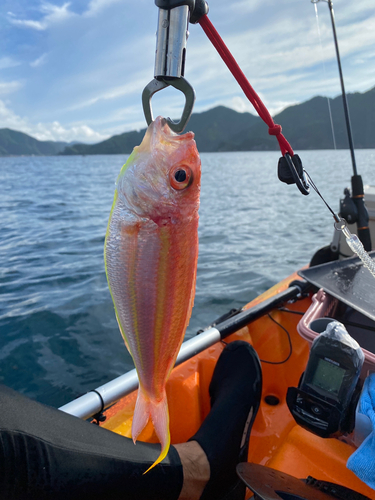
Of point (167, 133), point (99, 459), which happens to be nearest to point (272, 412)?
point (99, 459)

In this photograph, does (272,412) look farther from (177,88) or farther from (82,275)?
(82,275)

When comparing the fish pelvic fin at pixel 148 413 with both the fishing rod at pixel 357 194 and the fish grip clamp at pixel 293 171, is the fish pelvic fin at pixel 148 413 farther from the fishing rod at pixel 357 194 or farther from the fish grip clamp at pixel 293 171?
the fishing rod at pixel 357 194

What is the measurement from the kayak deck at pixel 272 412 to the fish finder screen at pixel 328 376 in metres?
0.61

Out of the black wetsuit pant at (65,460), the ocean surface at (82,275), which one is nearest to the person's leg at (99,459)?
the black wetsuit pant at (65,460)

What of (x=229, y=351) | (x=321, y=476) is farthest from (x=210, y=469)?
(x=229, y=351)

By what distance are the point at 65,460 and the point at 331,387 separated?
4.68 ft

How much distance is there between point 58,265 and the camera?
8648mm

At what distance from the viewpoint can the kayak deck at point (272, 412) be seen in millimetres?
2199

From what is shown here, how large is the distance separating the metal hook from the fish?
0.03 meters

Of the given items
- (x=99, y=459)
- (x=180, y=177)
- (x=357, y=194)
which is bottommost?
(x=99, y=459)

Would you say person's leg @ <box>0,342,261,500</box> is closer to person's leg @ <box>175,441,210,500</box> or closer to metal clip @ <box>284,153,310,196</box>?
person's leg @ <box>175,441,210,500</box>

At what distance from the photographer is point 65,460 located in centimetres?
164

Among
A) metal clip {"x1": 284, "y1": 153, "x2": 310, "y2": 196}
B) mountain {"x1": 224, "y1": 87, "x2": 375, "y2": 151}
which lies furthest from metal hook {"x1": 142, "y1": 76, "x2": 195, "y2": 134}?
mountain {"x1": 224, "y1": 87, "x2": 375, "y2": 151}

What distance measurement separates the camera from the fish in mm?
988
